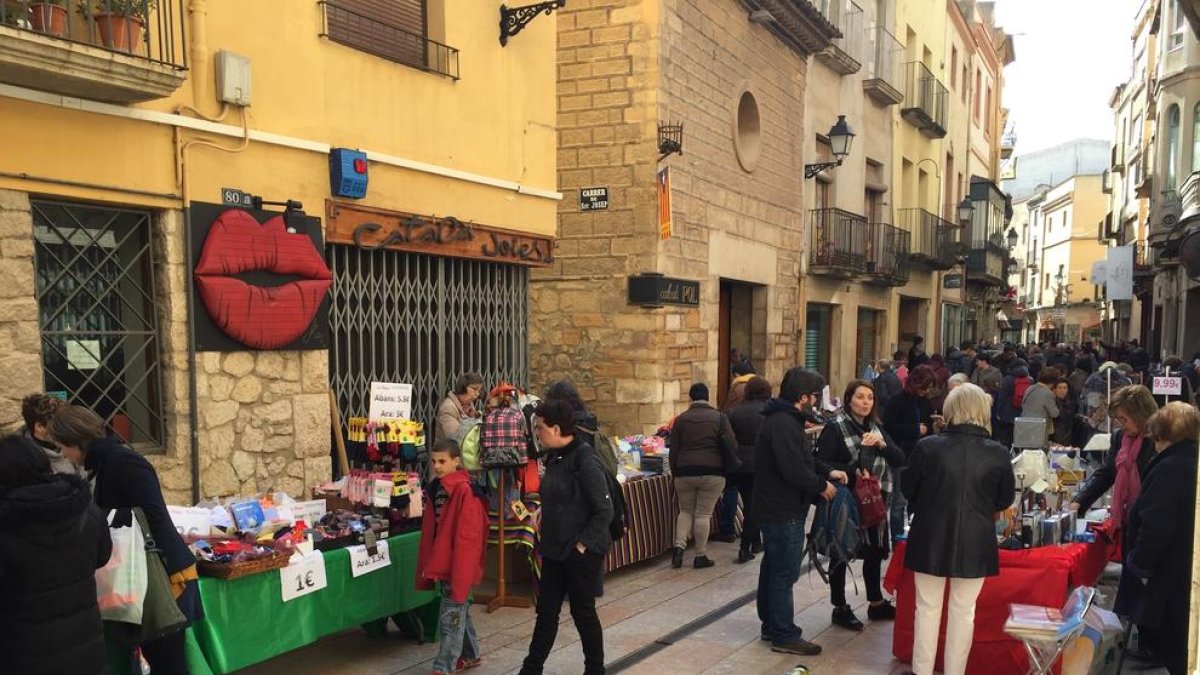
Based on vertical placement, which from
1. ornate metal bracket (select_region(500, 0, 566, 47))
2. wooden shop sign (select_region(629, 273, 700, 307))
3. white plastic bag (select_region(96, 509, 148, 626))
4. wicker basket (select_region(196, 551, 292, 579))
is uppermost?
ornate metal bracket (select_region(500, 0, 566, 47))

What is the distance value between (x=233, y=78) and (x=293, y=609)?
11.2ft

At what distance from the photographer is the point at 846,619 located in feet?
18.6

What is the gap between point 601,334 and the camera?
1055 centimetres

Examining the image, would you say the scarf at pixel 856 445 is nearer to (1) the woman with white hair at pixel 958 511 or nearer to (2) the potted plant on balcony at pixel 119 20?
(1) the woman with white hair at pixel 958 511

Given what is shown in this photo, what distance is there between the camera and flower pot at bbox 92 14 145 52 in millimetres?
4719

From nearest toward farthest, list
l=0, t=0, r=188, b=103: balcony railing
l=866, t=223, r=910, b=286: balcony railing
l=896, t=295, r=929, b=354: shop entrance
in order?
1. l=0, t=0, r=188, b=103: balcony railing
2. l=866, t=223, r=910, b=286: balcony railing
3. l=896, t=295, r=929, b=354: shop entrance

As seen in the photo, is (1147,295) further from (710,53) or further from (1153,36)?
(710,53)

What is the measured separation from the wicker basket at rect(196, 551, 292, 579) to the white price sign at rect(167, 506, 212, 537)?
31 cm

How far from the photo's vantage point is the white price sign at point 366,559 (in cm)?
486

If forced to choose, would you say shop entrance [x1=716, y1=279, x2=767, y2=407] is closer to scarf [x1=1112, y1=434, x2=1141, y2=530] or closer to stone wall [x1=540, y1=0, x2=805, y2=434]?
stone wall [x1=540, y1=0, x2=805, y2=434]

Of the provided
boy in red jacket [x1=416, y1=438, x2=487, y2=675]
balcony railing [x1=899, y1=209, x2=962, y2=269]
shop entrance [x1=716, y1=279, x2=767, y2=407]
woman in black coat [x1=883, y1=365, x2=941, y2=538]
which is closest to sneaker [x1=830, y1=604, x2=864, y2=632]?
woman in black coat [x1=883, y1=365, x2=941, y2=538]

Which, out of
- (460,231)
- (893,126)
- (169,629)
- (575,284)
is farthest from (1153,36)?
(169,629)

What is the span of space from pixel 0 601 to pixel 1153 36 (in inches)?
1281

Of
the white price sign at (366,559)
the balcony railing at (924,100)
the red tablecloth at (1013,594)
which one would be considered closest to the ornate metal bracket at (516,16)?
the white price sign at (366,559)
